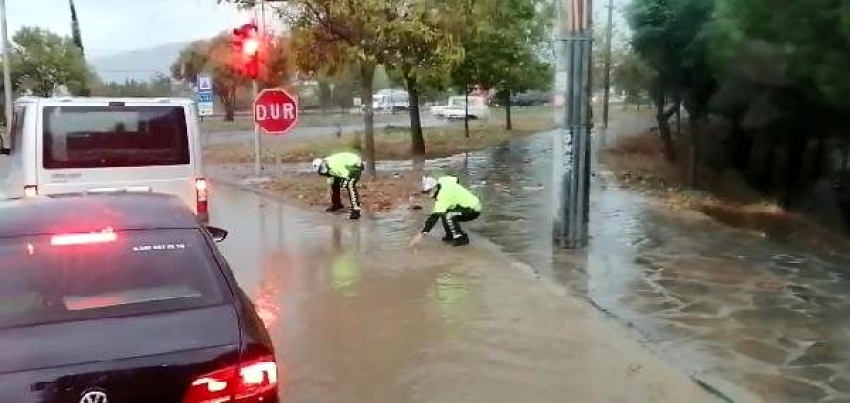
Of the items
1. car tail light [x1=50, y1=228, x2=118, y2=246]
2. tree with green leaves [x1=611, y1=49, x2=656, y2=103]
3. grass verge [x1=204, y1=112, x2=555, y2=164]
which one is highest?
tree with green leaves [x1=611, y1=49, x2=656, y2=103]

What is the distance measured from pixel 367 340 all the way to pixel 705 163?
1655 centimetres

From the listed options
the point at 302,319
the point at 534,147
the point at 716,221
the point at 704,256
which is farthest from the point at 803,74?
the point at 534,147

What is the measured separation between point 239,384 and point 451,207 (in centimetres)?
788

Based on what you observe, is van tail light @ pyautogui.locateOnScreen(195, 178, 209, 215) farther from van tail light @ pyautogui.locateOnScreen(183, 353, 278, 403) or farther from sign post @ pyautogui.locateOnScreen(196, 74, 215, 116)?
sign post @ pyautogui.locateOnScreen(196, 74, 215, 116)

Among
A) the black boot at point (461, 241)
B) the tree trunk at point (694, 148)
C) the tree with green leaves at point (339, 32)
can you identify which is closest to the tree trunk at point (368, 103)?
the tree with green leaves at point (339, 32)

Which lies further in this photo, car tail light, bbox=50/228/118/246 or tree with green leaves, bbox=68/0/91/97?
tree with green leaves, bbox=68/0/91/97

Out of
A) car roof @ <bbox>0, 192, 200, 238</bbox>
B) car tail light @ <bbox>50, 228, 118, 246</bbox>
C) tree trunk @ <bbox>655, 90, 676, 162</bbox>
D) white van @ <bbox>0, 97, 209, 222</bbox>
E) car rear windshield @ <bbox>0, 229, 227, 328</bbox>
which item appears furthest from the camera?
tree trunk @ <bbox>655, 90, 676, 162</bbox>

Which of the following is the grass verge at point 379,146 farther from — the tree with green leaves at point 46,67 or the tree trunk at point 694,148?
the tree with green leaves at point 46,67

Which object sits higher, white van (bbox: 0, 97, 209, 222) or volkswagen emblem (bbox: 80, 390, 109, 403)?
white van (bbox: 0, 97, 209, 222)

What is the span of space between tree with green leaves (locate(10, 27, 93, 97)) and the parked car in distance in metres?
48.3

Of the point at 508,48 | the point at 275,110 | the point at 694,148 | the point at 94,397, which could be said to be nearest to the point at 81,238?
the point at 94,397

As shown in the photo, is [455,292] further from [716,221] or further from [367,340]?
[716,221]

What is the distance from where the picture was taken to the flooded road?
19.9ft

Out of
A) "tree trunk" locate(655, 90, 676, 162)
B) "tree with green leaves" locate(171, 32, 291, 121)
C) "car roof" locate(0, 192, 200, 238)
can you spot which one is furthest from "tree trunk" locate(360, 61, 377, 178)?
"tree with green leaves" locate(171, 32, 291, 121)
